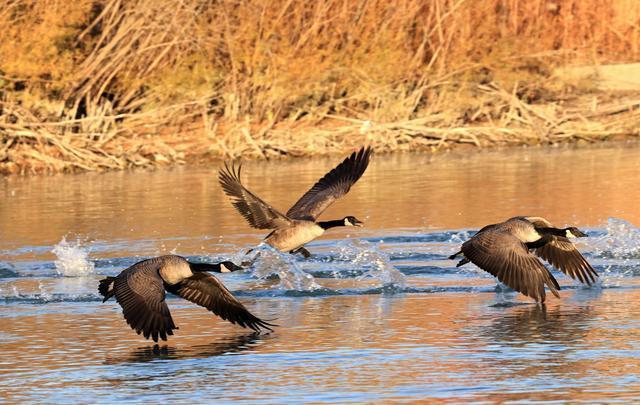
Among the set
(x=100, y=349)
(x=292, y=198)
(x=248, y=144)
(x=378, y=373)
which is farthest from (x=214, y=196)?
(x=378, y=373)

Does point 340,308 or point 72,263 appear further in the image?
point 72,263

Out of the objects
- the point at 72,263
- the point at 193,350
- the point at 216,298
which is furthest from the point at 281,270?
the point at 193,350

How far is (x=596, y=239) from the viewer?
13867 mm

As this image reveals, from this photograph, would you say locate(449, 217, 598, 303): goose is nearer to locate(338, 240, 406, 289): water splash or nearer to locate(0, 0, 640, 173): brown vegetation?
locate(338, 240, 406, 289): water splash

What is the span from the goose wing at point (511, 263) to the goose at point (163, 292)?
184 cm

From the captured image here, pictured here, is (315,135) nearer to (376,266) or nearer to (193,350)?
(376,266)

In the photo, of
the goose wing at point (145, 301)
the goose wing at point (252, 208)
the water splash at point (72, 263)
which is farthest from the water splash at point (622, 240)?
the goose wing at point (145, 301)

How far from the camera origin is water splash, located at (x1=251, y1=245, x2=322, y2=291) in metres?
12.4

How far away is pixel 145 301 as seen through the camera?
378 inches

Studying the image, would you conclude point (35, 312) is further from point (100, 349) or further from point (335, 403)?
point (335, 403)

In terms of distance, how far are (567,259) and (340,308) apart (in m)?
2.08

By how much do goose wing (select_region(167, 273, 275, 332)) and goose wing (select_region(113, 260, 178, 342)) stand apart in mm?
456

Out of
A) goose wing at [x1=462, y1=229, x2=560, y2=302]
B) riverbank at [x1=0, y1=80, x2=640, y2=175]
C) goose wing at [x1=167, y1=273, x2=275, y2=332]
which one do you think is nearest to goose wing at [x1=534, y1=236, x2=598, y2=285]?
goose wing at [x1=462, y1=229, x2=560, y2=302]

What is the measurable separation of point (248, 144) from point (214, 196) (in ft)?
18.6
